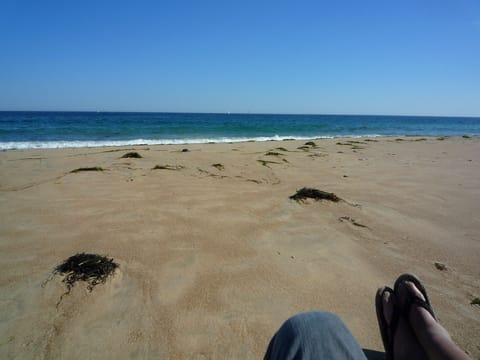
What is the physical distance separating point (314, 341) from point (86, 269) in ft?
5.34

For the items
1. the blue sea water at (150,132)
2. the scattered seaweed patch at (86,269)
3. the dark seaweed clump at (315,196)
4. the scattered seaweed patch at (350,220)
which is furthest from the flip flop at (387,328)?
the blue sea water at (150,132)

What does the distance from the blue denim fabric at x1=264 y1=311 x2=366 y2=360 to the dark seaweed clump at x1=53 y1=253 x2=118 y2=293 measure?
52.1 inches

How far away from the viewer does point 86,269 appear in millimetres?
1873

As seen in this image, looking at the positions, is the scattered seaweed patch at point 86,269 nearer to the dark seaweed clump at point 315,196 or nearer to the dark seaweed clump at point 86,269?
the dark seaweed clump at point 86,269

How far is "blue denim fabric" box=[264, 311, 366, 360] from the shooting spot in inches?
40.4

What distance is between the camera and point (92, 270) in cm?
186

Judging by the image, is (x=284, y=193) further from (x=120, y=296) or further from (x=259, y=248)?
(x=120, y=296)

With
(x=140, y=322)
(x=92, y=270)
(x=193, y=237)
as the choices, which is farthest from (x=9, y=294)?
(x=193, y=237)

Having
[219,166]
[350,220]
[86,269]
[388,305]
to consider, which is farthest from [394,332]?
[219,166]

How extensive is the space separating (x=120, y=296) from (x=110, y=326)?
0.25m

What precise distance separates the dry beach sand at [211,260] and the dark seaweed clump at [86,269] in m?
Result: 0.06

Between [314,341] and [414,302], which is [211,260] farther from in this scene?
[414,302]

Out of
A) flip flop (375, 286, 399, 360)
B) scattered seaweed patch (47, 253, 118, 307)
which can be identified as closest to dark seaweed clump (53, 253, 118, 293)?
scattered seaweed patch (47, 253, 118, 307)

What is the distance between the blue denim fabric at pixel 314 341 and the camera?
40.4 inches
